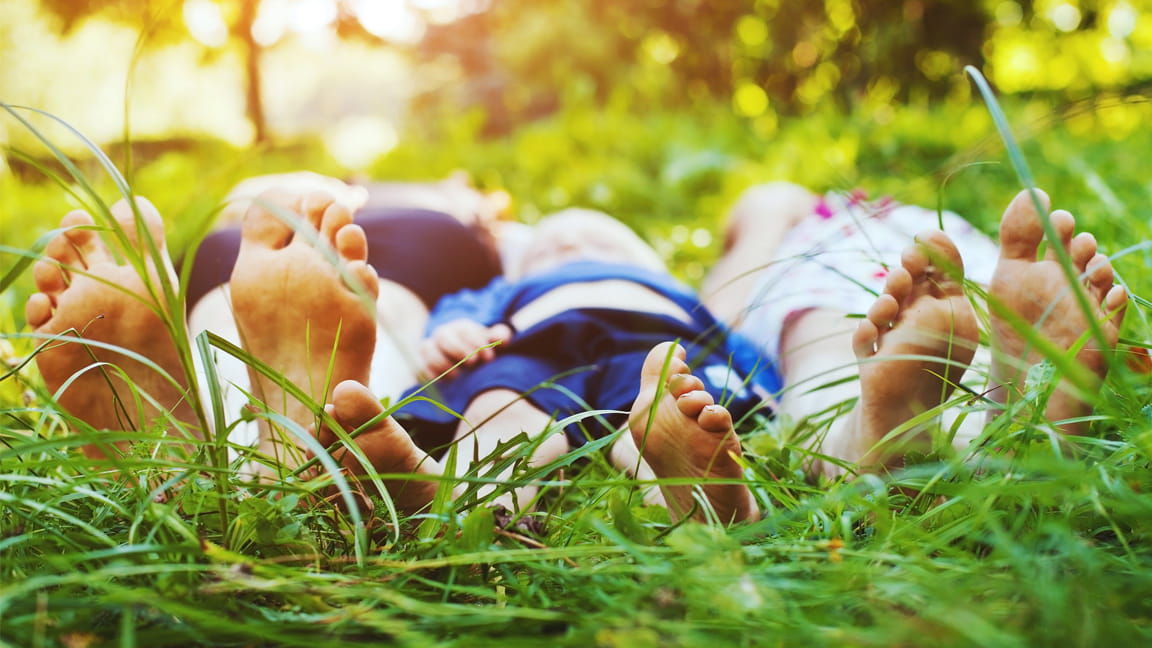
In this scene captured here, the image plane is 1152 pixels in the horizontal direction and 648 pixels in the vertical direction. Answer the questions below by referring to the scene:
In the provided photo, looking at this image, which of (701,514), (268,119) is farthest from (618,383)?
(268,119)

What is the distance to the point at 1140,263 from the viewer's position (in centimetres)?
113

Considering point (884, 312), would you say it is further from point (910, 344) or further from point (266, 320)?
point (266, 320)

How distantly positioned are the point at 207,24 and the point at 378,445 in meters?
6.80

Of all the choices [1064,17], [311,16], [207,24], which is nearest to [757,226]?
[1064,17]

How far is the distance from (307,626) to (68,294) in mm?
585

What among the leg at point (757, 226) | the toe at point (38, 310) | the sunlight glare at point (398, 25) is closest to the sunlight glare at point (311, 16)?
the sunlight glare at point (398, 25)

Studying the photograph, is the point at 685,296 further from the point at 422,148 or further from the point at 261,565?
the point at 422,148

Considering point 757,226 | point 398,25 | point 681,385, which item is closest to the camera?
point 681,385

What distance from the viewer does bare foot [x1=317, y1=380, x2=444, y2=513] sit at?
688 millimetres

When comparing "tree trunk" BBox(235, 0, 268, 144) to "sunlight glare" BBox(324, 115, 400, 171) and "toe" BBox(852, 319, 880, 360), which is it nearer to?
"sunlight glare" BBox(324, 115, 400, 171)

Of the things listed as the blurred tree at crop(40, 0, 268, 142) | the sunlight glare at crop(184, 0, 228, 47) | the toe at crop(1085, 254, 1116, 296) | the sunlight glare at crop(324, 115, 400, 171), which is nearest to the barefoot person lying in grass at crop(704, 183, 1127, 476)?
the toe at crop(1085, 254, 1116, 296)

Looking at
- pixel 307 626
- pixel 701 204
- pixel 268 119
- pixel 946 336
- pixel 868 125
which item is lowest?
pixel 307 626

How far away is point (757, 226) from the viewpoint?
6.30 feet

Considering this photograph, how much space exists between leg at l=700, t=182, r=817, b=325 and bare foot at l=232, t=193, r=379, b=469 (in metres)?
1.06
